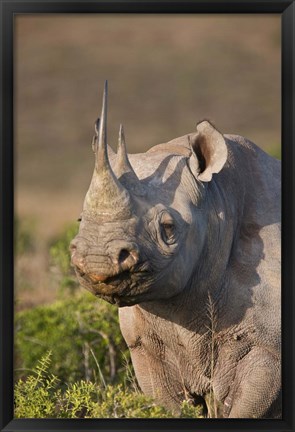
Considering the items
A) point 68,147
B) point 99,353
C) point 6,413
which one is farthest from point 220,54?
point 6,413

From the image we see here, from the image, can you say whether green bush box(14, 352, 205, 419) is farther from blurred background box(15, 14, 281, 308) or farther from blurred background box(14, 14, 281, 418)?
blurred background box(15, 14, 281, 308)

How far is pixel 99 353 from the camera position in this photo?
9.21m

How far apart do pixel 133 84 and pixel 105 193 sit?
35.8 meters

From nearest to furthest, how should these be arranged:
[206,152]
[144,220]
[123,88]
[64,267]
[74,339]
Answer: [144,220] < [206,152] < [74,339] < [64,267] < [123,88]

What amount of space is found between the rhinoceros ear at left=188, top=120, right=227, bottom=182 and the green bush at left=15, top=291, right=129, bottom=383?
251 cm

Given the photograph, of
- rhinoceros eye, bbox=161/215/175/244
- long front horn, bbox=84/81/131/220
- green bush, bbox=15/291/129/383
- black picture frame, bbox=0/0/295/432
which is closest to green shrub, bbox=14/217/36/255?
green bush, bbox=15/291/129/383

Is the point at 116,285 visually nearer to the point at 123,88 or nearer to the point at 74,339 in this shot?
the point at 74,339

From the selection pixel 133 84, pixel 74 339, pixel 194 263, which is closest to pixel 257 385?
pixel 194 263

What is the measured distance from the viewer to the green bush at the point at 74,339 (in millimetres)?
9102

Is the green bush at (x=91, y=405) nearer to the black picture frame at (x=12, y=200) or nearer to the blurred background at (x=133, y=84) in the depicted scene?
the black picture frame at (x=12, y=200)

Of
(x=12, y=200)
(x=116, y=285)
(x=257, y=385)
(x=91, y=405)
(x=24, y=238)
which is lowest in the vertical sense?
(x=91, y=405)

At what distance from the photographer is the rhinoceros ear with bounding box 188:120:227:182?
6.62m

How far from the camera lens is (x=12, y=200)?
638 centimetres

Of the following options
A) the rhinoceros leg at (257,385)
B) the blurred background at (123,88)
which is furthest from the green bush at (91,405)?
the blurred background at (123,88)
